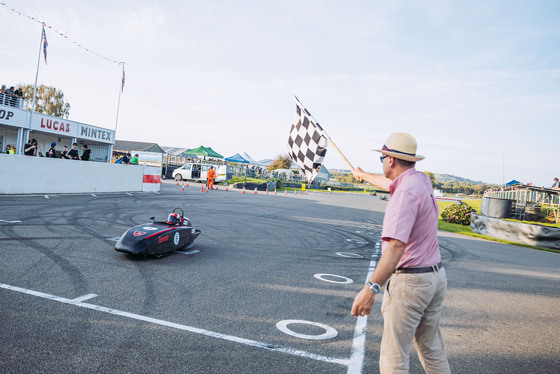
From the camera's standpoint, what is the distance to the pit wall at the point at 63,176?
12742mm

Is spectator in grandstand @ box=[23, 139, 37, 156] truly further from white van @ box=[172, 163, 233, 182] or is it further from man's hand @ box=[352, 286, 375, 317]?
white van @ box=[172, 163, 233, 182]

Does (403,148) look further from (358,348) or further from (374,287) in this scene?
(358,348)

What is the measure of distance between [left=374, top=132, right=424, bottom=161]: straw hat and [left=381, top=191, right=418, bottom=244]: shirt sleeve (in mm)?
275

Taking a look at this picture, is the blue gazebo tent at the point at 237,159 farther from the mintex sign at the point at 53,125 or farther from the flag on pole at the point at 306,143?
the flag on pole at the point at 306,143

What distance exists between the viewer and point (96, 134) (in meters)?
27.7

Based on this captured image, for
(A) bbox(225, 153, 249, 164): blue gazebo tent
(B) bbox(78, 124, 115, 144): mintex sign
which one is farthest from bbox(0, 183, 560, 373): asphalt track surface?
(A) bbox(225, 153, 249, 164): blue gazebo tent

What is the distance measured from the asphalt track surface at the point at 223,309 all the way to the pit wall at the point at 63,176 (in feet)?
17.9

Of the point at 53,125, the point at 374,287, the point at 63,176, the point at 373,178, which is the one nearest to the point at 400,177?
the point at 374,287

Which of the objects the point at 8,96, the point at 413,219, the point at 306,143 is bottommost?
the point at 413,219

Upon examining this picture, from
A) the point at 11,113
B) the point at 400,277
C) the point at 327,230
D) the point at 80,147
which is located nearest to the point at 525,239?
the point at 327,230

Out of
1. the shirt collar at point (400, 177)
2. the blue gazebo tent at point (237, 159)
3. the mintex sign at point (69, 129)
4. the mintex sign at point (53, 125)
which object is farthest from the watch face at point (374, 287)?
the blue gazebo tent at point (237, 159)

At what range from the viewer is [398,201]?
2.27 metres

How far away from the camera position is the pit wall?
12742 mm

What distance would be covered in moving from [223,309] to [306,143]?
226 centimetres
